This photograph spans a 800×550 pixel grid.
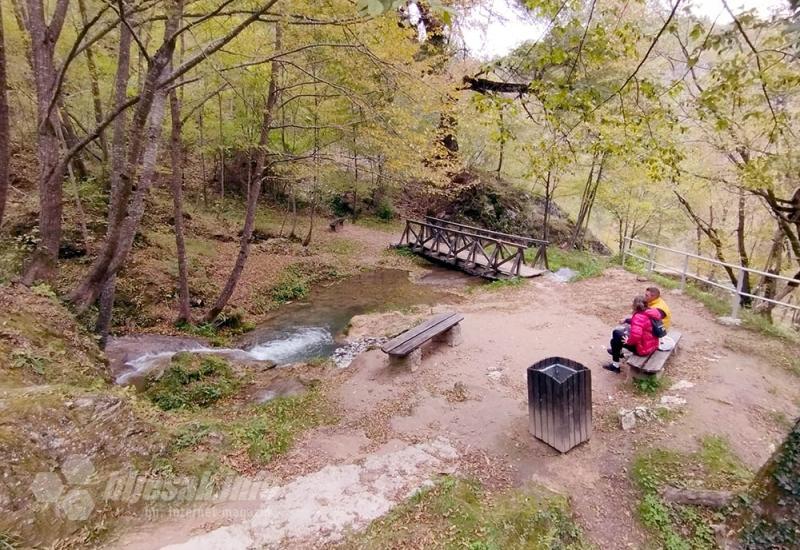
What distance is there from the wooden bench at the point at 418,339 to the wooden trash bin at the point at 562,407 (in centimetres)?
211

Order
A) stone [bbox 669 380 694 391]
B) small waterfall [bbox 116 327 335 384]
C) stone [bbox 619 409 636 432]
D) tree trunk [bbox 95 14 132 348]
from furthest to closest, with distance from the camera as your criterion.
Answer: small waterfall [bbox 116 327 335 384]
tree trunk [bbox 95 14 132 348]
stone [bbox 669 380 694 391]
stone [bbox 619 409 636 432]

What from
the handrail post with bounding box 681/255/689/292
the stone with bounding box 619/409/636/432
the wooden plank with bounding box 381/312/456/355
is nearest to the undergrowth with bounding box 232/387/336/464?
the wooden plank with bounding box 381/312/456/355

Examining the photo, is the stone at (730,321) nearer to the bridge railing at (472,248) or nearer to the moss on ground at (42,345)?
the bridge railing at (472,248)

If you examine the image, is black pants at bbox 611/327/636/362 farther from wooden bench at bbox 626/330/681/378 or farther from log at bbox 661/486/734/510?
log at bbox 661/486/734/510

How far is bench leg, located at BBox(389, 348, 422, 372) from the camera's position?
6.07 meters

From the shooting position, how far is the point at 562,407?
156 inches

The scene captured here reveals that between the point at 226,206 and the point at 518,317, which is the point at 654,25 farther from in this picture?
the point at 226,206

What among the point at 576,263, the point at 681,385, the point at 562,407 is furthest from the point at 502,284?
the point at 562,407

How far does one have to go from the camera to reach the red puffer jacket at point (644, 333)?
5.09 metres

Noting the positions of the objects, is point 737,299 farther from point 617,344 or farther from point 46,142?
point 46,142

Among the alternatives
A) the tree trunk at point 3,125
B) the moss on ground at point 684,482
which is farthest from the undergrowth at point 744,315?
the tree trunk at point 3,125

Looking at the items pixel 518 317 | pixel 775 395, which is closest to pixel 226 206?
pixel 518 317

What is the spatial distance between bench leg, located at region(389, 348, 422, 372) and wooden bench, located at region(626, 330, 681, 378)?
2.80 m

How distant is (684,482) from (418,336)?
3.51 metres
